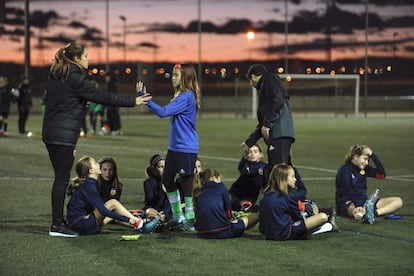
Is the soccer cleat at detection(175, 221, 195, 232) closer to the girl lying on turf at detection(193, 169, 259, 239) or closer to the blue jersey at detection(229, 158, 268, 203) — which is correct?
the girl lying on turf at detection(193, 169, 259, 239)

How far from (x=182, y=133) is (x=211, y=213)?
95 cm

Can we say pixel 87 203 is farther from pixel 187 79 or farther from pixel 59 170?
pixel 187 79

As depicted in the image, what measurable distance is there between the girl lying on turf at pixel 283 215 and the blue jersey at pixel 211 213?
0.39 m

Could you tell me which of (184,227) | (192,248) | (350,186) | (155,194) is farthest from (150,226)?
(350,186)

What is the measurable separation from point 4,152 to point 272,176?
11.6 meters

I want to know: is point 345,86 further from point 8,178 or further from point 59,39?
point 8,178

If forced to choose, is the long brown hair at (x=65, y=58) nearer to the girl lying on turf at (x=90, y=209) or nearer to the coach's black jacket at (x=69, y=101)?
the coach's black jacket at (x=69, y=101)

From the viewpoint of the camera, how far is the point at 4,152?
60.4 ft

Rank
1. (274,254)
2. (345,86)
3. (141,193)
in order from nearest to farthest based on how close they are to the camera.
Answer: (274,254)
(141,193)
(345,86)

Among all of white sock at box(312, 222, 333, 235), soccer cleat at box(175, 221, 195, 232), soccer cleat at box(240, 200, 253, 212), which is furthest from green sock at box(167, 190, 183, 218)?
soccer cleat at box(240, 200, 253, 212)

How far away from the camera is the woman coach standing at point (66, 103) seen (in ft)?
26.2

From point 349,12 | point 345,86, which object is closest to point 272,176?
point 345,86

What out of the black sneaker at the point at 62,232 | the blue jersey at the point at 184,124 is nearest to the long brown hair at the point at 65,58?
the blue jersey at the point at 184,124

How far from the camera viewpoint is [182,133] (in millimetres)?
8422
